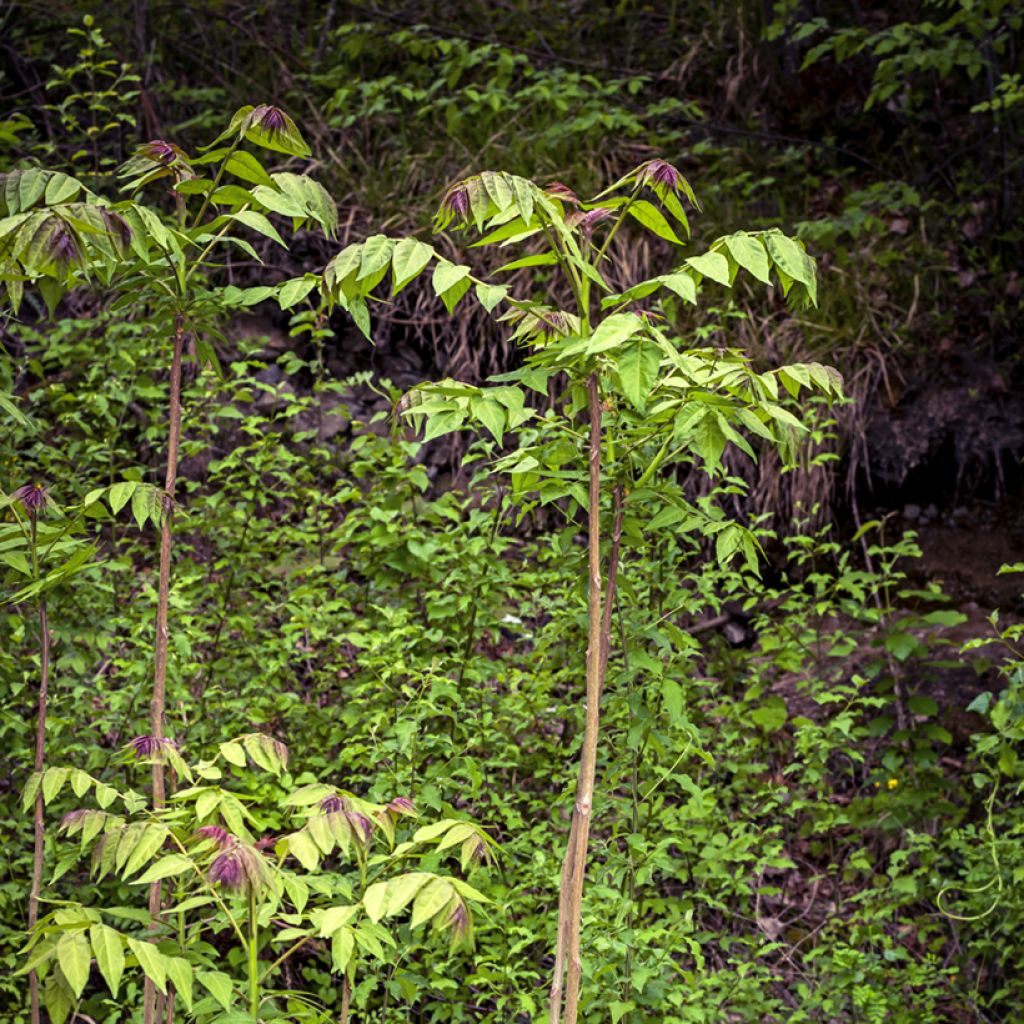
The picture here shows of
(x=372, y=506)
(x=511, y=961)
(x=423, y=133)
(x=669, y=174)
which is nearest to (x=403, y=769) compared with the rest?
(x=511, y=961)

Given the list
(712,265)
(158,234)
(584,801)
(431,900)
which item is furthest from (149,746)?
(712,265)

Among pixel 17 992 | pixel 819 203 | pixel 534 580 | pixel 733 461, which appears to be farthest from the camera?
pixel 819 203

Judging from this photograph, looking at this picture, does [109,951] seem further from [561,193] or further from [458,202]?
[561,193]

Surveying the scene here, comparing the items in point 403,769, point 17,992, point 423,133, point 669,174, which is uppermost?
point 669,174

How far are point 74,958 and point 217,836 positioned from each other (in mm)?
270

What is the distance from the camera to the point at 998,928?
342 centimetres

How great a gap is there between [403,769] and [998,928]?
1.74 metres

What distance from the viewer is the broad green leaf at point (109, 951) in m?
1.81

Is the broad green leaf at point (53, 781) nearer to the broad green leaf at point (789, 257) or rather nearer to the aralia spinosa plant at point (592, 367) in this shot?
the aralia spinosa plant at point (592, 367)

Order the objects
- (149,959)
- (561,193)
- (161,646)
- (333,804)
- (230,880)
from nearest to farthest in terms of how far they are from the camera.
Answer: (230,880) → (149,959) → (333,804) → (561,193) → (161,646)

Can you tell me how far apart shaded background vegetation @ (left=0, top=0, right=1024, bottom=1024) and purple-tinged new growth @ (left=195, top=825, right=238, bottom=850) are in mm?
909

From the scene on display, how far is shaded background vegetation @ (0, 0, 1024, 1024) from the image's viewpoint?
3.32 metres

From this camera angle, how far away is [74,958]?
185 cm

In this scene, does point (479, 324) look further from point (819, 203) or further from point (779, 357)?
point (819, 203)
